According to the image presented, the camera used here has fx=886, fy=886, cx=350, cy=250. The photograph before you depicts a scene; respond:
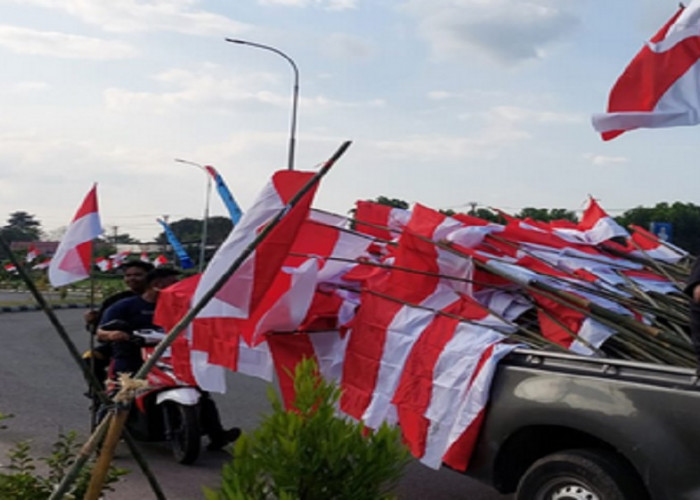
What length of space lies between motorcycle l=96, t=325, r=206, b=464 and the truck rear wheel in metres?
3.00

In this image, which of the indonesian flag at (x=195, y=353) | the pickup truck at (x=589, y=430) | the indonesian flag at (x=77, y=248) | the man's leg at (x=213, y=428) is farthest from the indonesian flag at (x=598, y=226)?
the indonesian flag at (x=77, y=248)

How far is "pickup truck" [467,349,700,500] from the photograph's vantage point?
155 inches

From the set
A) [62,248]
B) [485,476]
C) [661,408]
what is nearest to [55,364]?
[62,248]

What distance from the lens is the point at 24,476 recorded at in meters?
3.26

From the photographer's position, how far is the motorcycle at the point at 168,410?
22.2ft

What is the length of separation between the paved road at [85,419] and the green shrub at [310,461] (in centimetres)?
375

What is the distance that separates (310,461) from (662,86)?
3.38 m

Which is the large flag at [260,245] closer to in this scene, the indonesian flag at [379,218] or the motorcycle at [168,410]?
the indonesian flag at [379,218]

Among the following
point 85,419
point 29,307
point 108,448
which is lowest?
point 29,307

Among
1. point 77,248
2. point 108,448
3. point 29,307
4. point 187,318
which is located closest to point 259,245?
point 187,318

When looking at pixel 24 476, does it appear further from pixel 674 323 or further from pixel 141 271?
pixel 141 271

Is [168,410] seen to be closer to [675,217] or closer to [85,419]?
[85,419]

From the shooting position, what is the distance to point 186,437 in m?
6.75

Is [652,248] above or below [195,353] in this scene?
above
